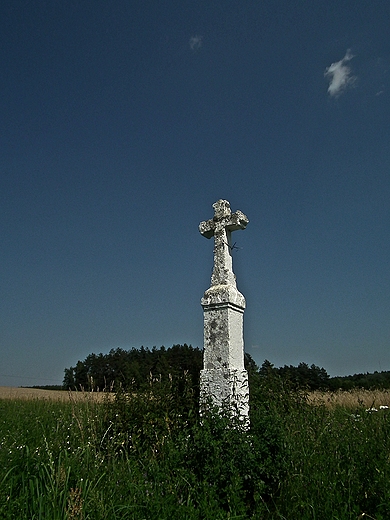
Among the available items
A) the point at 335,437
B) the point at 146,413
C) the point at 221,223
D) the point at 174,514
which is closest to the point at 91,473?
the point at 174,514

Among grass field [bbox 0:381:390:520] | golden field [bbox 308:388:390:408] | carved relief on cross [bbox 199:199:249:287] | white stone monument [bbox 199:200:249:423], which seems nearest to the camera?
grass field [bbox 0:381:390:520]

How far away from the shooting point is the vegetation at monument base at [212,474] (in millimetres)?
3096

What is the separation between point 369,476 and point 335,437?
1295 millimetres

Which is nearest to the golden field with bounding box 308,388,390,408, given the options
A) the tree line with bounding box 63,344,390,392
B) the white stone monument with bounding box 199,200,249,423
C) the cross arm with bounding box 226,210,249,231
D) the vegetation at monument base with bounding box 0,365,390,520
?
the tree line with bounding box 63,344,390,392

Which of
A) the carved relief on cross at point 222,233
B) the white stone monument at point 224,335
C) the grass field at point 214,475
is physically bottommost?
the grass field at point 214,475

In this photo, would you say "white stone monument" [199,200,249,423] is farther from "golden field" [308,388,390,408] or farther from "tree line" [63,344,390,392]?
"golden field" [308,388,390,408]

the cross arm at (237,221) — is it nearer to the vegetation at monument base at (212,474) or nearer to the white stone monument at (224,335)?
the white stone monument at (224,335)

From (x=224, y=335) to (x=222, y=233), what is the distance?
5.43 feet

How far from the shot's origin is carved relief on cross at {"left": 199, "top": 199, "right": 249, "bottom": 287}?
237 inches

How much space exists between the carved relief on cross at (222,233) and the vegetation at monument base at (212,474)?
1846 millimetres

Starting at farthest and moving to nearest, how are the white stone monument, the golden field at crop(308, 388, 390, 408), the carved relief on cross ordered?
the golden field at crop(308, 388, 390, 408) → the carved relief on cross → the white stone monument

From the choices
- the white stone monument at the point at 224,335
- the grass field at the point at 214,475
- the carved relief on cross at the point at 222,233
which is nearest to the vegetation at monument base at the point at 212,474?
the grass field at the point at 214,475

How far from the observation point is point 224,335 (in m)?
5.55

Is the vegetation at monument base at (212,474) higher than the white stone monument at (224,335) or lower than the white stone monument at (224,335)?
lower
